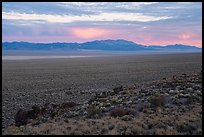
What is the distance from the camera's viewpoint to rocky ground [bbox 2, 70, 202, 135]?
39.9 ft

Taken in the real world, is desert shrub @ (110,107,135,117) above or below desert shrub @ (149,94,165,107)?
below

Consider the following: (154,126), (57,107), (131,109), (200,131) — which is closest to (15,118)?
(57,107)

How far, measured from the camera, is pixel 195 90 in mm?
19141

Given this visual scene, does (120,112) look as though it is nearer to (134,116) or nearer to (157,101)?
(134,116)

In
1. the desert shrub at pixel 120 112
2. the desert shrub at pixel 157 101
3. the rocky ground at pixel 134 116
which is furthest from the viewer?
the desert shrub at pixel 157 101

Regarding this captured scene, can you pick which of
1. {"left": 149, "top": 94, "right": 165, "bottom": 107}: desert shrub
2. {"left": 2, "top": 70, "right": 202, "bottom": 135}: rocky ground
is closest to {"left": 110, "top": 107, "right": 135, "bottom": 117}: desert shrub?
{"left": 2, "top": 70, "right": 202, "bottom": 135}: rocky ground

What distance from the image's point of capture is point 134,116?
48.5 feet

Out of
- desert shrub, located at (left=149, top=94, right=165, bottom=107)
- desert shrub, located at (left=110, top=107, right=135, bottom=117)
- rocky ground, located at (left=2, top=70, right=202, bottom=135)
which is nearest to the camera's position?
rocky ground, located at (left=2, top=70, right=202, bottom=135)

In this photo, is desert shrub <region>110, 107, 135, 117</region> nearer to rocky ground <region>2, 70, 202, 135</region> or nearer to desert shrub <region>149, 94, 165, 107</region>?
rocky ground <region>2, 70, 202, 135</region>

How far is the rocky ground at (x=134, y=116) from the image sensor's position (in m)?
12.2

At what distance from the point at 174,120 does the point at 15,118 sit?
936 centimetres

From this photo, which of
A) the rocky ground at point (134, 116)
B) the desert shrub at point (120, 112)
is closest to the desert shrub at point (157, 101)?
the rocky ground at point (134, 116)

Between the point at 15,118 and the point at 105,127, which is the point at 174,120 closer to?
the point at 105,127

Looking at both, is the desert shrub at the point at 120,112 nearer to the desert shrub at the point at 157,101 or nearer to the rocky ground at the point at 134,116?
the rocky ground at the point at 134,116
